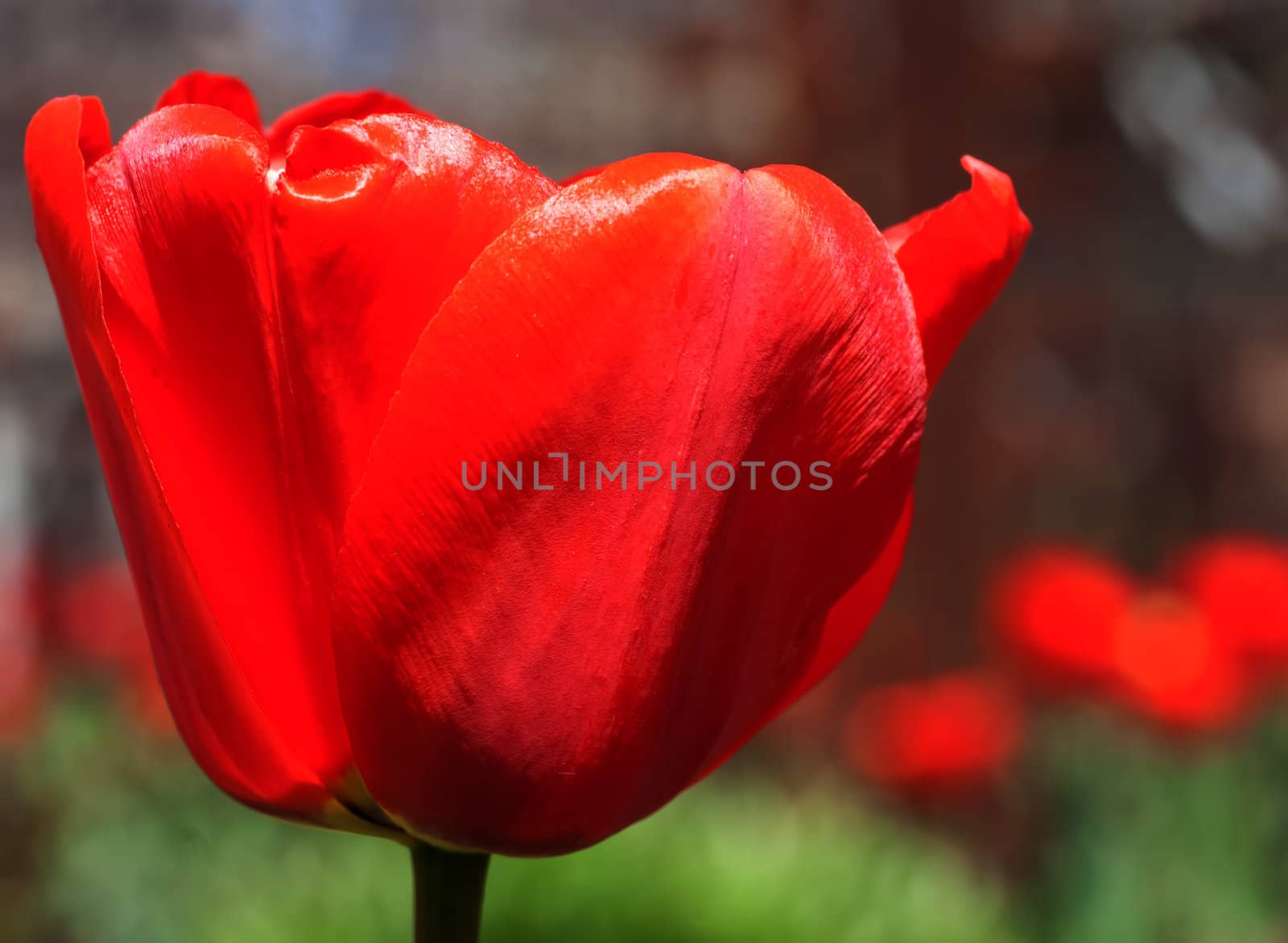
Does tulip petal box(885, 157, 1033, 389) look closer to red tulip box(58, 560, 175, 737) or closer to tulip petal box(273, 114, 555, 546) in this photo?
tulip petal box(273, 114, 555, 546)

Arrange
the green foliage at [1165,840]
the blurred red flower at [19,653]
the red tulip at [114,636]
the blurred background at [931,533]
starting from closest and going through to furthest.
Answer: the blurred background at [931,533], the green foliage at [1165,840], the red tulip at [114,636], the blurred red flower at [19,653]

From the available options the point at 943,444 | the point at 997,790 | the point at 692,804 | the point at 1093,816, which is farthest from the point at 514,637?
the point at 943,444

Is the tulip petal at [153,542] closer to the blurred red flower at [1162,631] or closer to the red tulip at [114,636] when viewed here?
the red tulip at [114,636]

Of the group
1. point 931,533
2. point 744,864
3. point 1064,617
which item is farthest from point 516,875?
point 931,533

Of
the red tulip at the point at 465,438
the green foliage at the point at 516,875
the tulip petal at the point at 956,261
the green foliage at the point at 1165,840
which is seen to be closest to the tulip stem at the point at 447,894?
the red tulip at the point at 465,438

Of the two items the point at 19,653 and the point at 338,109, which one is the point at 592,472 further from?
the point at 19,653

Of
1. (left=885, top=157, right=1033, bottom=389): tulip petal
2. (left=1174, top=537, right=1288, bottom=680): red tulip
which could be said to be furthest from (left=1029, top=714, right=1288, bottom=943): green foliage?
(left=885, top=157, right=1033, bottom=389): tulip petal
